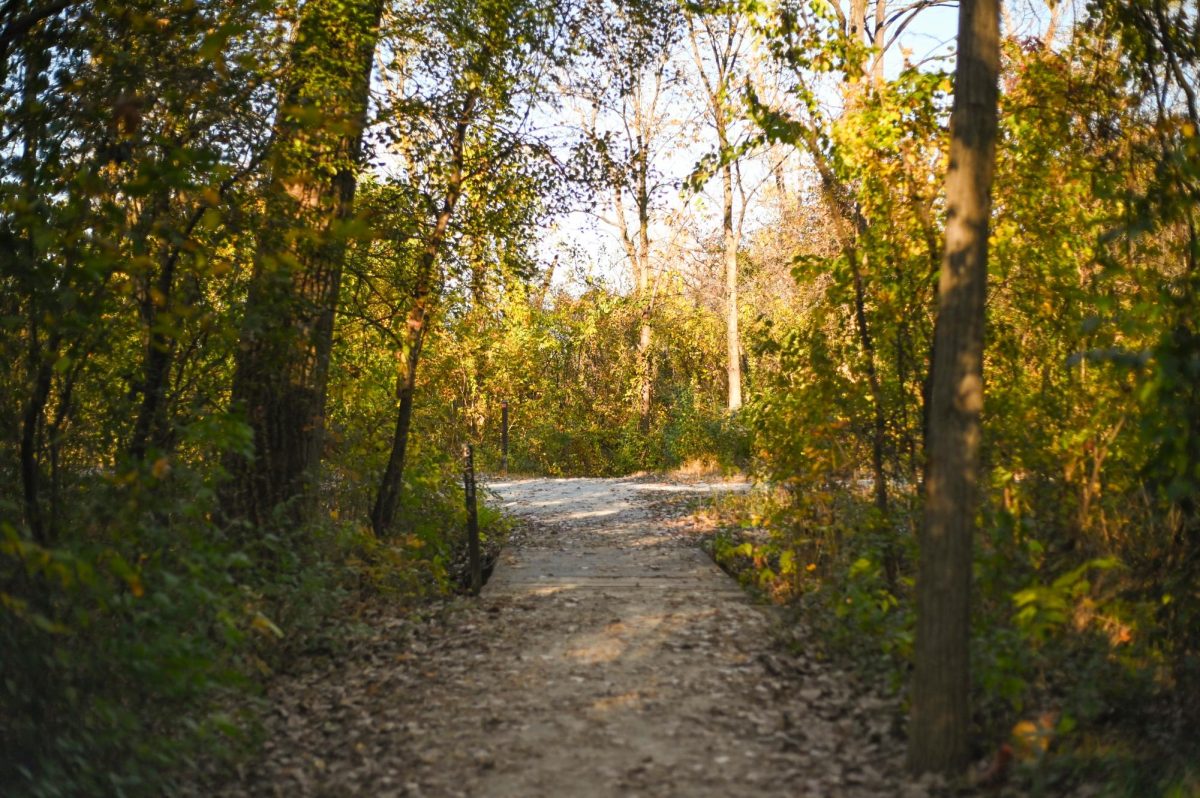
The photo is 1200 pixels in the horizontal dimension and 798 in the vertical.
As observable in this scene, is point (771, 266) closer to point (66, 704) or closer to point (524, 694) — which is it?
point (524, 694)

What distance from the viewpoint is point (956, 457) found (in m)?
5.10

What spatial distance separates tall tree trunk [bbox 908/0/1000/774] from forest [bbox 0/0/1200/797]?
0.02 meters

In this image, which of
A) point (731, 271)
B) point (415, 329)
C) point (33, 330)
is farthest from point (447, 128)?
point (731, 271)

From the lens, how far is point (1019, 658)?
18.3ft

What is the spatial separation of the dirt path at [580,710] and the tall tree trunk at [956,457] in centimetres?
39

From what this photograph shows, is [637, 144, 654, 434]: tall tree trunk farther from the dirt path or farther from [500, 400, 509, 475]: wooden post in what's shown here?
the dirt path

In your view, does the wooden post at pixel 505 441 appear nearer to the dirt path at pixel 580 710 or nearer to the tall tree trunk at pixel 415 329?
the tall tree trunk at pixel 415 329

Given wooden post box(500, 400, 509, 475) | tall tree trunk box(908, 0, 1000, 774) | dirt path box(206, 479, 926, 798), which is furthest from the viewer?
wooden post box(500, 400, 509, 475)

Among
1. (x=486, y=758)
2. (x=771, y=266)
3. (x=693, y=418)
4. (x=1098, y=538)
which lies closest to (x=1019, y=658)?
(x=1098, y=538)

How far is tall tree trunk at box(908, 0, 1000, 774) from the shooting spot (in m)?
5.10

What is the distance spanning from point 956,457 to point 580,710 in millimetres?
2685

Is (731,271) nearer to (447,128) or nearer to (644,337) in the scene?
(644,337)

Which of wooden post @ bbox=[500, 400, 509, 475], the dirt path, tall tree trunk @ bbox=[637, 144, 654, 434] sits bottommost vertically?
the dirt path

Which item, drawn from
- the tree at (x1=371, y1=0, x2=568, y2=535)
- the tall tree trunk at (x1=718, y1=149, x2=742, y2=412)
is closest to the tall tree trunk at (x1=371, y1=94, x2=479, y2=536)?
the tree at (x1=371, y1=0, x2=568, y2=535)
